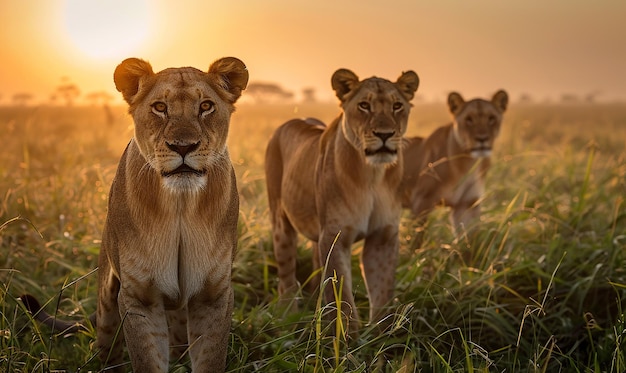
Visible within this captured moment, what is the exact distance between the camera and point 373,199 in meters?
4.52

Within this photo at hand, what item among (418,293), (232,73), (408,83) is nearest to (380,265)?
(418,293)

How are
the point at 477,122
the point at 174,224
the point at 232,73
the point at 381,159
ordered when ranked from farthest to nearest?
the point at 477,122 < the point at 381,159 < the point at 232,73 < the point at 174,224

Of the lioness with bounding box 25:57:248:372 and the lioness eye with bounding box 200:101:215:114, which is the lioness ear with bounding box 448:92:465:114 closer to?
the lioness with bounding box 25:57:248:372

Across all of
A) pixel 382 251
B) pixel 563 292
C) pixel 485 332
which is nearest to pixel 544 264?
pixel 563 292

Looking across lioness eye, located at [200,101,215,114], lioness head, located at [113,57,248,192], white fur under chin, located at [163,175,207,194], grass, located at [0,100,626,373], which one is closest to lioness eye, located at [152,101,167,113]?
lioness head, located at [113,57,248,192]

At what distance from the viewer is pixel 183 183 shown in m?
2.86

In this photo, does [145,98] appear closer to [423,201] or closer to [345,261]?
[345,261]

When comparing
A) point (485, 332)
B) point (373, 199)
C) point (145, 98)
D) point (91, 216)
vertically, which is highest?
point (145, 98)

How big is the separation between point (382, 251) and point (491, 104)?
3395 mm

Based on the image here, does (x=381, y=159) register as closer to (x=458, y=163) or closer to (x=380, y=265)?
(x=380, y=265)

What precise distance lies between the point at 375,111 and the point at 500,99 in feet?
11.9

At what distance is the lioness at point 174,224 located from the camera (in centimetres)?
302

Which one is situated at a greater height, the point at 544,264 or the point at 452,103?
the point at 452,103

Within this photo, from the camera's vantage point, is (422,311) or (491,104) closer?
(422,311)
